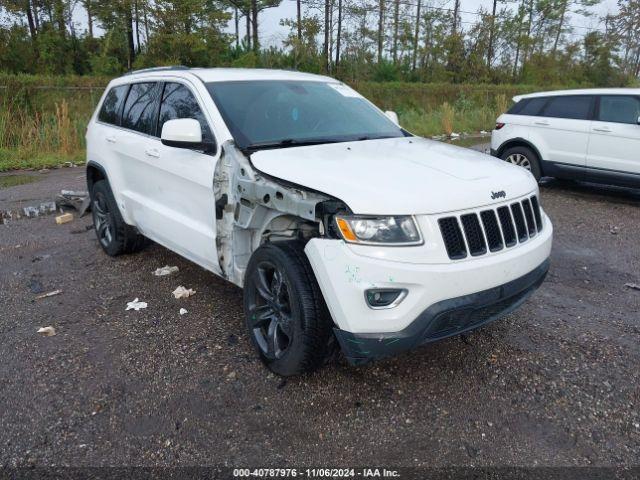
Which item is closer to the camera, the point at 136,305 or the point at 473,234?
the point at 473,234

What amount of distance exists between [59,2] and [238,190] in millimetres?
23750

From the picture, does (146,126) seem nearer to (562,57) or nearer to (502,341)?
(502,341)

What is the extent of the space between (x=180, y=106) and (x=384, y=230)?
2.22 m


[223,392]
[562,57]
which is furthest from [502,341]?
[562,57]

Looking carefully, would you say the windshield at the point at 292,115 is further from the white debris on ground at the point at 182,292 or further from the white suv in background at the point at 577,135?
the white suv in background at the point at 577,135

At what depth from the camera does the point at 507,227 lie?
120 inches

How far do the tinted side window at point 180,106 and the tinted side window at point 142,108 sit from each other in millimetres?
140

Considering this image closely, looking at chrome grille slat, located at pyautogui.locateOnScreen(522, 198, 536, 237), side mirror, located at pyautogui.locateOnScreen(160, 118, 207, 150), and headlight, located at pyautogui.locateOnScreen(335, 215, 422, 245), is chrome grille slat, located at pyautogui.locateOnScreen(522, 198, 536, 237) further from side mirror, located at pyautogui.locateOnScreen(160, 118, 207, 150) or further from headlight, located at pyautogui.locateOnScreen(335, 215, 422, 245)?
side mirror, located at pyautogui.locateOnScreen(160, 118, 207, 150)

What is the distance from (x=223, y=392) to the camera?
10.4ft

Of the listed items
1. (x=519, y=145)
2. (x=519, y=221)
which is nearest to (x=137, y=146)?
(x=519, y=221)

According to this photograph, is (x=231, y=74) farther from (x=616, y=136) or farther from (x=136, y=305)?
(x=616, y=136)

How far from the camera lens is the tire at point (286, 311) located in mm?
2916

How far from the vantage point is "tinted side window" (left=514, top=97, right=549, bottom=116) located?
28.9 feet

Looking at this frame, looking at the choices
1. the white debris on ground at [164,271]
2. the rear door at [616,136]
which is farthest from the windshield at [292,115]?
the rear door at [616,136]
